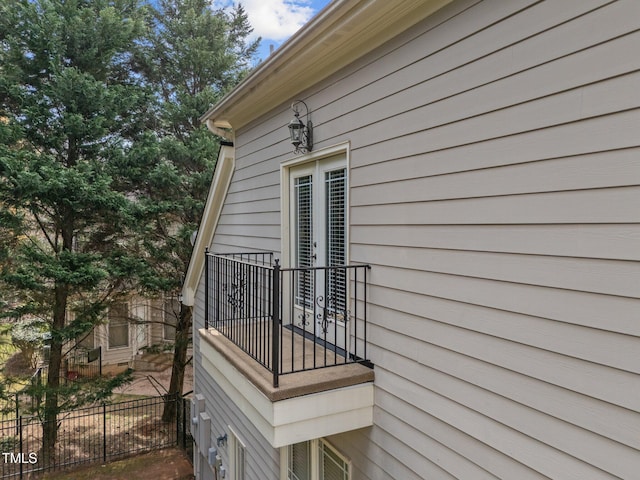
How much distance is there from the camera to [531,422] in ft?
6.52

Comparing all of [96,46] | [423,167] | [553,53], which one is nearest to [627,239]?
[553,53]

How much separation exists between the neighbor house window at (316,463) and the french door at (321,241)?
105 cm

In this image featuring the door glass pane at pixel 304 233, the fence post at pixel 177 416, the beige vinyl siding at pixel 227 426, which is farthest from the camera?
the fence post at pixel 177 416

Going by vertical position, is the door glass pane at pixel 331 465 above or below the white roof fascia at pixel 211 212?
below

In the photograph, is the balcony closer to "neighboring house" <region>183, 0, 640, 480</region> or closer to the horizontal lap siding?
"neighboring house" <region>183, 0, 640, 480</region>

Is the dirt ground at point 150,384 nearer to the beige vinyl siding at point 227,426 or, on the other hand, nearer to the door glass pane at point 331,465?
the beige vinyl siding at point 227,426

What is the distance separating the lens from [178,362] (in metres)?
10.6

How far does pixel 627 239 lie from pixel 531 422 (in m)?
1.02

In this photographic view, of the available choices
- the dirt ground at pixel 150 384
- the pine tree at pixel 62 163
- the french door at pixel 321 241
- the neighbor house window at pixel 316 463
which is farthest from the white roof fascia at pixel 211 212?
the dirt ground at pixel 150 384

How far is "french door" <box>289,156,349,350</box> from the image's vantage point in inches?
140

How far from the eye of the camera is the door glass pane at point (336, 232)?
3.56 meters

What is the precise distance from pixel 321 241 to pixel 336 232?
273 millimetres

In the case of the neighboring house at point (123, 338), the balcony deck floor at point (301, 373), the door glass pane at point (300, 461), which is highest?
the balcony deck floor at point (301, 373)

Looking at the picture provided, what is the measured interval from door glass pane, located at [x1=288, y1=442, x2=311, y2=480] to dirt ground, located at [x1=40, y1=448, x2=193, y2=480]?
4.66 meters
